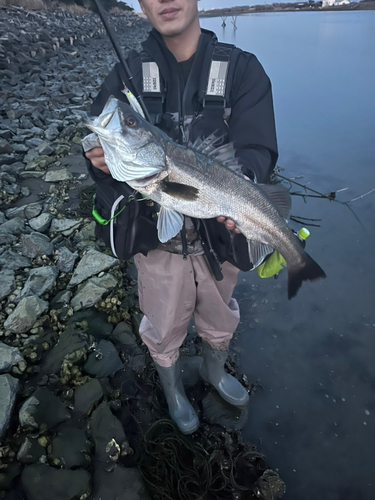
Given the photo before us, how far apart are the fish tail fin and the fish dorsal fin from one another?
34cm

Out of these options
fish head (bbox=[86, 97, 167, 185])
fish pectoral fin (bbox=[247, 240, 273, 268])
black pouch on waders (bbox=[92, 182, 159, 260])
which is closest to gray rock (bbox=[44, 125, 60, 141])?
black pouch on waders (bbox=[92, 182, 159, 260])

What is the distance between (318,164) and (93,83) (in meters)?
10.3

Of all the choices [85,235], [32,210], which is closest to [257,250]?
[85,235]

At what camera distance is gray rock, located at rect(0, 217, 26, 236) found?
4760 mm

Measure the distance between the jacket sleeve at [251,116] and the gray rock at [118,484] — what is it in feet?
7.66

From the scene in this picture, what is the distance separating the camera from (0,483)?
91.5 inches

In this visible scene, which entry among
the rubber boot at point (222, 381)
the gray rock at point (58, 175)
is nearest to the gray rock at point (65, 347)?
the rubber boot at point (222, 381)

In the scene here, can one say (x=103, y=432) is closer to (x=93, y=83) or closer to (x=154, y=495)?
(x=154, y=495)

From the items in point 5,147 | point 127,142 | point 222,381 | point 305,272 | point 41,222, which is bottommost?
point 222,381

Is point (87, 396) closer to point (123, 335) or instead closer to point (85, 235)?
point (123, 335)

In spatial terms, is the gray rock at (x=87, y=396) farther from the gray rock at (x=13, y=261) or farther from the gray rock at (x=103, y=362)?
the gray rock at (x=13, y=261)

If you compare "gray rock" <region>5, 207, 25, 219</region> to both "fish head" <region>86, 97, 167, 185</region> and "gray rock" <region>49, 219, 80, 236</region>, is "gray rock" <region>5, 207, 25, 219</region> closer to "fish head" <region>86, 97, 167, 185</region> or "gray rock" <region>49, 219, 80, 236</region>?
"gray rock" <region>49, 219, 80, 236</region>

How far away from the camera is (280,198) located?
7.68 feet

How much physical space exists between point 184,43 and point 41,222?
141 inches
